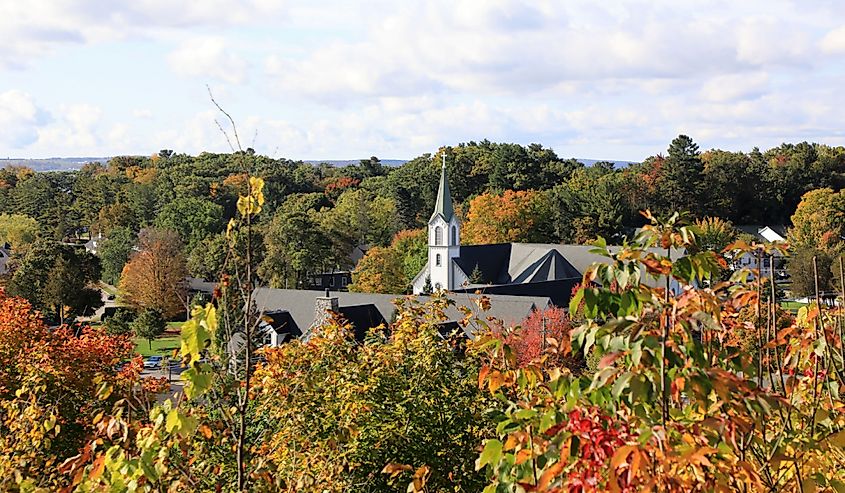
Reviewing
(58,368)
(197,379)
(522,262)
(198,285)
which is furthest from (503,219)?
(197,379)

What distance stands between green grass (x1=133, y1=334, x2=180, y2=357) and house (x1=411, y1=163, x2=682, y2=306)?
13185mm

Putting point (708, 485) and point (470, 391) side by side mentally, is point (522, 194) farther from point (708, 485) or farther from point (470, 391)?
point (708, 485)

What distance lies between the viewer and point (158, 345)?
43.3 metres

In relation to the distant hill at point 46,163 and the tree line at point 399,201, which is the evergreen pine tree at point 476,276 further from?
the distant hill at point 46,163

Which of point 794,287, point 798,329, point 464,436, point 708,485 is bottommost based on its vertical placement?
point 794,287

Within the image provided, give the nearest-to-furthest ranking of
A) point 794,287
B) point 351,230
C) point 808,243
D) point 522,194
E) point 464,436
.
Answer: point 464,436, point 794,287, point 808,243, point 522,194, point 351,230

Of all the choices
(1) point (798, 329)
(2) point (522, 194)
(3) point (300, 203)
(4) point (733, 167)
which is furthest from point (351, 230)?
(1) point (798, 329)

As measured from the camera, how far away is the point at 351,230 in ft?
223

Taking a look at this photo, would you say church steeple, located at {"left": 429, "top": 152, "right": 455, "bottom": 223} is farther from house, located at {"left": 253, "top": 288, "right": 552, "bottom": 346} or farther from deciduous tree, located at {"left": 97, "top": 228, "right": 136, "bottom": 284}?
deciduous tree, located at {"left": 97, "top": 228, "right": 136, "bottom": 284}

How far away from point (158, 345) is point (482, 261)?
18.9 meters

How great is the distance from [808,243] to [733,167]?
15.7 meters

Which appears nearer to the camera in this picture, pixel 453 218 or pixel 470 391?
pixel 470 391

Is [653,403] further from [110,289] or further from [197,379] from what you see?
[110,289]

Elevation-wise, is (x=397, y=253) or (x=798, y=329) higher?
(x=798, y=329)
